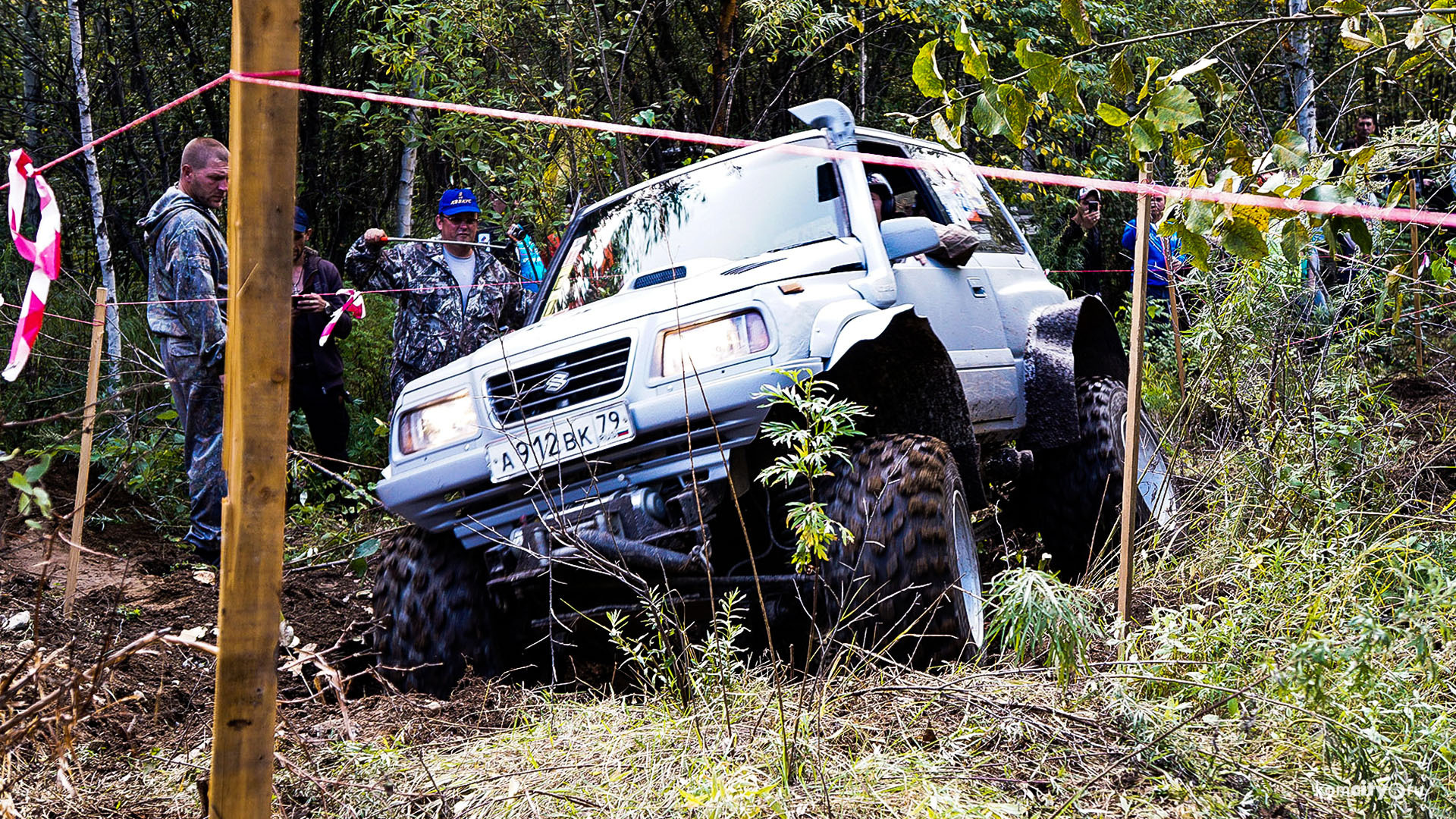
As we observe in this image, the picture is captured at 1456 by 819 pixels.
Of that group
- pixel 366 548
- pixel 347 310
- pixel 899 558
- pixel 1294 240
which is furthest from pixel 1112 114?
pixel 347 310

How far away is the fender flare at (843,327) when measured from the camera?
3865mm

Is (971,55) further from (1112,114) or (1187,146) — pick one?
(1187,146)

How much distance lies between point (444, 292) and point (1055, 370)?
318 centimetres

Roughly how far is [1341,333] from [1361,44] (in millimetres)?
2526

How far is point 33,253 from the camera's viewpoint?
3125 mm

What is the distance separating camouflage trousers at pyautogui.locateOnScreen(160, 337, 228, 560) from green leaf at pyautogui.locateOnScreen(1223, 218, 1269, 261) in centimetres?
458

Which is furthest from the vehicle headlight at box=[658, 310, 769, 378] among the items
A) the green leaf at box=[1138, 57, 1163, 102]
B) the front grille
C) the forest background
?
the green leaf at box=[1138, 57, 1163, 102]

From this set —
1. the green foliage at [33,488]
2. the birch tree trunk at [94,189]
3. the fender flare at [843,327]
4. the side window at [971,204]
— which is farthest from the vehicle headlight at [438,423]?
the birch tree trunk at [94,189]

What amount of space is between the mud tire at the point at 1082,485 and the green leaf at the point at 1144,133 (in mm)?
2806

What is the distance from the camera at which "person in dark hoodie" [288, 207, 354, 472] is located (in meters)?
7.27

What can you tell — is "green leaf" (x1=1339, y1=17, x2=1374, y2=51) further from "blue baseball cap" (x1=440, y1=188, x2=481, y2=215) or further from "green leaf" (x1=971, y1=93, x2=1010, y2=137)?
"blue baseball cap" (x1=440, y1=188, x2=481, y2=215)

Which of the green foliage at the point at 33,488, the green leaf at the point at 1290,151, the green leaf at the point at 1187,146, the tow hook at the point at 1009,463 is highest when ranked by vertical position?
the green leaf at the point at 1187,146

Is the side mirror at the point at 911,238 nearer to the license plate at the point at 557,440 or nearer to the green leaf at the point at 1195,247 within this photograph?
the license plate at the point at 557,440

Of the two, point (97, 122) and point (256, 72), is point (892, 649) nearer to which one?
point (256, 72)
